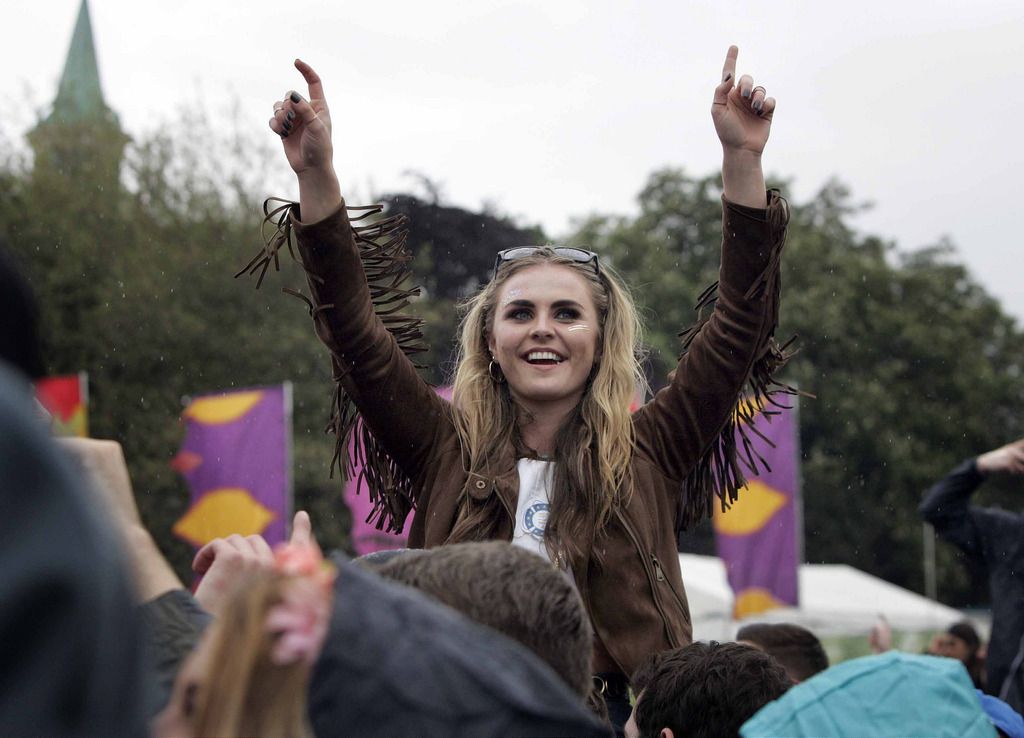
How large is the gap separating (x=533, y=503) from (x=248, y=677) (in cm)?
171

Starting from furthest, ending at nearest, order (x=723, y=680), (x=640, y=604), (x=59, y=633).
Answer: (x=640, y=604) → (x=723, y=680) → (x=59, y=633)

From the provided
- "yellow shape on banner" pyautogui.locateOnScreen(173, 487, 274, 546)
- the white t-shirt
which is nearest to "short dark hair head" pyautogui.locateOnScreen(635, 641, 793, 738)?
the white t-shirt

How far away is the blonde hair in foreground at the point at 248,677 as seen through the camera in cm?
93

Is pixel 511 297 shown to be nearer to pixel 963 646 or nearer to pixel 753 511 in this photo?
pixel 963 646

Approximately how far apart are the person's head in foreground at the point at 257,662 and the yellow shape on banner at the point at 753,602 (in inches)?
363

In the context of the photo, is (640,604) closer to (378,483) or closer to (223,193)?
(378,483)

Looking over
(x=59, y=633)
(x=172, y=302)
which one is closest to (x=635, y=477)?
(x=59, y=633)

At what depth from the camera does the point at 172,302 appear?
1964 centimetres

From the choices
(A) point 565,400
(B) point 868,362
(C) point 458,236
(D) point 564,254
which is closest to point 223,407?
(C) point 458,236

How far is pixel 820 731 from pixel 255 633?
3.03 feet

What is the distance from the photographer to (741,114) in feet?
8.56

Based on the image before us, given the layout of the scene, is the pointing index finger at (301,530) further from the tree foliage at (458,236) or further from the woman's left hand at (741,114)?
the tree foliage at (458,236)

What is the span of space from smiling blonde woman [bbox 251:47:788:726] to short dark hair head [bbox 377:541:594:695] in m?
1.05

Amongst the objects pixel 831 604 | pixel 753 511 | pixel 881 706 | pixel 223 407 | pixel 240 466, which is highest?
pixel 881 706
